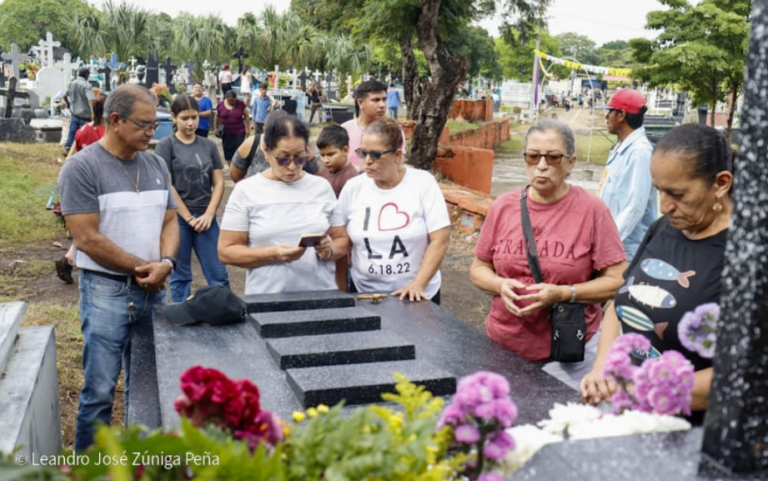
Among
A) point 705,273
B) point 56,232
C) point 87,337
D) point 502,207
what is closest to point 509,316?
point 502,207

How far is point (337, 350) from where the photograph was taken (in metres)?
2.48

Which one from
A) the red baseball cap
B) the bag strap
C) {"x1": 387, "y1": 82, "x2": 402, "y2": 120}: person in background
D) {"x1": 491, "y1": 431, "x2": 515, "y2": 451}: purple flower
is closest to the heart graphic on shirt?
the bag strap

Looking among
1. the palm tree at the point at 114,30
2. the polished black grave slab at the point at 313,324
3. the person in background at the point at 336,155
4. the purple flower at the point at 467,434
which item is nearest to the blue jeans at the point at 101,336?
the polished black grave slab at the point at 313,324

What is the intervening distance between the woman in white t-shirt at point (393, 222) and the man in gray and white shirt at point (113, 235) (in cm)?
89

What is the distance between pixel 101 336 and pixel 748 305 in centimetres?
269

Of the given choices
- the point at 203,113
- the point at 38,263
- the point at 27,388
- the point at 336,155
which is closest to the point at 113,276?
the point at 27,388

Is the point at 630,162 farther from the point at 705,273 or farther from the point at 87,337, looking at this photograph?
the point at 87,337

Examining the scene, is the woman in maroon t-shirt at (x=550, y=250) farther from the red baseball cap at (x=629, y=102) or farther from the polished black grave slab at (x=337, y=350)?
the red baseball cap at (x=629, y=102)

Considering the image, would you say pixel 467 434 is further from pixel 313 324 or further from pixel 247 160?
pixel 247 160

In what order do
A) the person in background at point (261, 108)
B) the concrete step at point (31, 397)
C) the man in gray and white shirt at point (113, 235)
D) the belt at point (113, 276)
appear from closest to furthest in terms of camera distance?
the concrete step at point (31, 397), the man in gray and white shirt at point (113, 235), the belt at point (113, 276), the person in background at point (261, 108)

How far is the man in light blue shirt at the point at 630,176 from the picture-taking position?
4.28 m

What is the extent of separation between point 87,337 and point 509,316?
5.71 feet

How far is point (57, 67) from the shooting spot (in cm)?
2555

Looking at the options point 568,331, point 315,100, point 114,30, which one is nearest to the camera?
point 568,331
